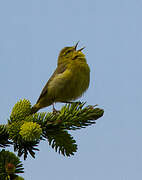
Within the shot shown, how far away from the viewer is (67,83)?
208 inches

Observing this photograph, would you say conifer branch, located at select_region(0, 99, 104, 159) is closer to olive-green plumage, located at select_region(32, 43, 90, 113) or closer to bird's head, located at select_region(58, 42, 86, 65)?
olive-green plumage, located at select_region(32, 43, 90, 113)

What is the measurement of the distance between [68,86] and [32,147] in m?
2.86

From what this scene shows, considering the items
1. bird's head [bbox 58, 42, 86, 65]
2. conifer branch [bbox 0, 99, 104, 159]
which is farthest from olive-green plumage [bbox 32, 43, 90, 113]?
conifer branch [bbox 0, 99, 104, 159]

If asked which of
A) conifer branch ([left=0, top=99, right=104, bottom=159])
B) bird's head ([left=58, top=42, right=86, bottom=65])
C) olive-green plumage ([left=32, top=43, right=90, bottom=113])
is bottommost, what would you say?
conifer branch ([left=0, top=99, right=104, bottom=159])

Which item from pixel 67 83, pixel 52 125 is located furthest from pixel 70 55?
pixel 52 125

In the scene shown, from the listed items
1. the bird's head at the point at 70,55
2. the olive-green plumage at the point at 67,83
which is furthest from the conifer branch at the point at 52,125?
the bird's head at the point at 70,55

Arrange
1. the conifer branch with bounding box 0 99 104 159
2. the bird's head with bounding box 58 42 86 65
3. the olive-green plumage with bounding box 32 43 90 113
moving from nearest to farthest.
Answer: the conifer branch with bounding box 0 99 104 159 < the olive-green plumage with bounding box 32 43 90 113 < the bird's head with bounding box 58 42 86 65

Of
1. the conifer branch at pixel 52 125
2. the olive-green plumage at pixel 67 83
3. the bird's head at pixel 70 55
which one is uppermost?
the bird's head at pixel 70 55

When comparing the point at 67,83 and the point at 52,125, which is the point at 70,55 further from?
the point at 52,125

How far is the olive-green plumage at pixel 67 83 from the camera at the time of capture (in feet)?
17.3

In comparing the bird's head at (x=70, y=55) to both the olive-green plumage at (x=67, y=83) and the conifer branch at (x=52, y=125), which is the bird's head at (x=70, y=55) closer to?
the olive-green plumage at (x=67, y=83)

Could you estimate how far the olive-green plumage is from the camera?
17.3 feet

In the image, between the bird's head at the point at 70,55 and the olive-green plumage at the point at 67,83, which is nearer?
the olive-green plumage at the point at 67,83

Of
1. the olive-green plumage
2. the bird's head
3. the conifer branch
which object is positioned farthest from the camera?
the bird's head
